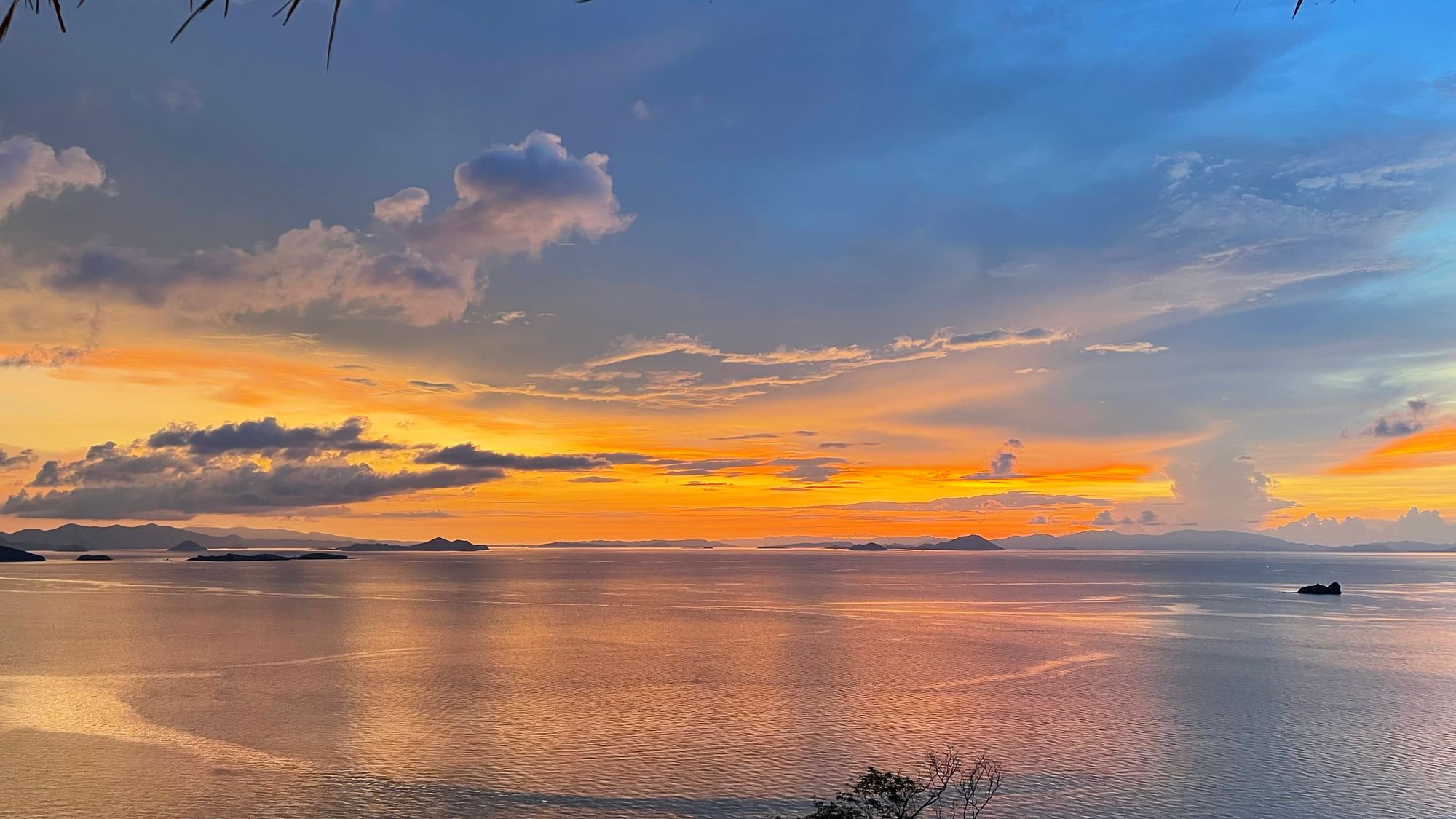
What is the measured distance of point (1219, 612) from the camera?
11400 centimetres

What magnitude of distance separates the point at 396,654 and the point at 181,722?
27017 mm

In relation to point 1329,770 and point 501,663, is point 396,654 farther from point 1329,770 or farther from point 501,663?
point 1329,770

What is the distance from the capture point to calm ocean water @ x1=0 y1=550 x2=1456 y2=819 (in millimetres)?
36188

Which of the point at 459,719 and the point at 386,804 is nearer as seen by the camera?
the point at 386,804

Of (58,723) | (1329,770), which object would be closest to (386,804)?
(58,723)

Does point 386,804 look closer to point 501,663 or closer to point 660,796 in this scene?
point 660,796

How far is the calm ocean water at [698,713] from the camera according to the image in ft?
119

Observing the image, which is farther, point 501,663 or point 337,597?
point 337,597

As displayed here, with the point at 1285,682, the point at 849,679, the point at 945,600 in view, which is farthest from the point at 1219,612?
the point at 849,679

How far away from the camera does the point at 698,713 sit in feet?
167

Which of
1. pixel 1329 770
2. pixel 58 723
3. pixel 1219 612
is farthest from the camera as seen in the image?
pixel 1219 612

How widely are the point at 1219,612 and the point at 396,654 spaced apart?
98.4 meters

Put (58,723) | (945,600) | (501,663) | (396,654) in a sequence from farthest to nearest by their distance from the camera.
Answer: (945,600), (396,654), (501,663), (58,723)

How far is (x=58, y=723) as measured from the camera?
47250mm
